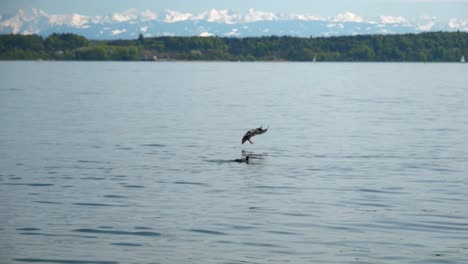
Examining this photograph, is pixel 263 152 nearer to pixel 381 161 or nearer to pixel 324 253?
pixel 381 161

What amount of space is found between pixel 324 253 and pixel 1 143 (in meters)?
23.4

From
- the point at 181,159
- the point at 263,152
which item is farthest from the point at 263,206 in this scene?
the point at 263,152

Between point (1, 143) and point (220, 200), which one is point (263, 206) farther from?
point (1, 143)

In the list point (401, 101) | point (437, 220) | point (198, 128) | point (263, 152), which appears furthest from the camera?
point (401, 101)

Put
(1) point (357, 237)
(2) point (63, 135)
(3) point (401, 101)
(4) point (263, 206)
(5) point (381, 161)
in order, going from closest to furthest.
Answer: (1) point (357, 237) → (4) point (263, 206) → (5) point (381, 161) → (2) point (63, 135) → (3) point (401, 101)

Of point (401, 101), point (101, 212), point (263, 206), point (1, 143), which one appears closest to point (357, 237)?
point (263, 206)

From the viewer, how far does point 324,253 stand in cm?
1881

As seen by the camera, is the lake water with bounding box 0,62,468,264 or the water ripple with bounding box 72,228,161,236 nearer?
the lake water with bounding box 0,62,468,264

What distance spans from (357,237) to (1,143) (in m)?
22.6

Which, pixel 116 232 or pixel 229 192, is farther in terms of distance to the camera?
pixel 229 192

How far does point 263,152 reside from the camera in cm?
3712

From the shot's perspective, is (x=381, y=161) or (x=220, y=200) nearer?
(x=220, y=200)

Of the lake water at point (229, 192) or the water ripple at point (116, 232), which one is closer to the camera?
the lake water at point (229, 192)

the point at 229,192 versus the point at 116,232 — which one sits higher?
the point at 229,192
